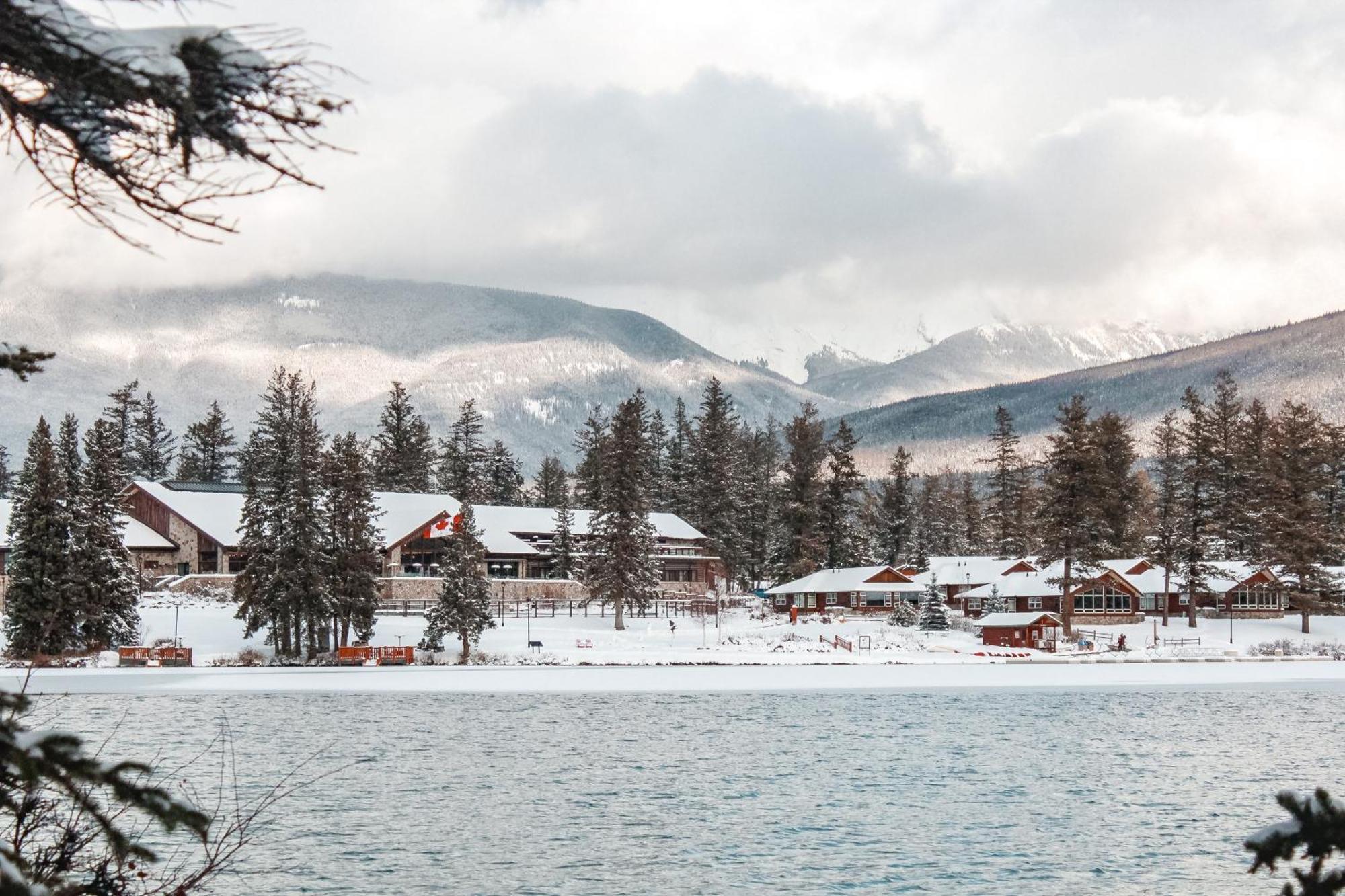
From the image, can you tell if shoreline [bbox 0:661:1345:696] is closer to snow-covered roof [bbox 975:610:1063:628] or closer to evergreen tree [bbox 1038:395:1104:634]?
snow-covered roof [bbox 975:610:1063:628]

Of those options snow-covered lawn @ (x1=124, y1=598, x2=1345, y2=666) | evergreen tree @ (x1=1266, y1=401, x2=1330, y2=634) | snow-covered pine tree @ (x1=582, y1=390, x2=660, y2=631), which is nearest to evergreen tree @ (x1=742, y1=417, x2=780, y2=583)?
snow-covered lawn @ (x1=124, y1=598, x2=1345, y2=666)

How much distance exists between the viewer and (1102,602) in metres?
85.5

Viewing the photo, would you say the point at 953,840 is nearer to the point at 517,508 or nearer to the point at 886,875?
→ the point at 886,875

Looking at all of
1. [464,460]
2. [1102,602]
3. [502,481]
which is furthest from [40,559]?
[502,481]

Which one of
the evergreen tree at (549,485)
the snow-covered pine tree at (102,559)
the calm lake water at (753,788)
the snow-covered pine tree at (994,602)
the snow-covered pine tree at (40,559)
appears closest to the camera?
the calm lake water at (753,788)

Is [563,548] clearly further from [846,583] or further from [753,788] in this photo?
[753,788]

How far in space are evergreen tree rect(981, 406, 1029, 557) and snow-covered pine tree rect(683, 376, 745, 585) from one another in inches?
859

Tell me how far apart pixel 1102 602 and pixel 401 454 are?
5825 cm

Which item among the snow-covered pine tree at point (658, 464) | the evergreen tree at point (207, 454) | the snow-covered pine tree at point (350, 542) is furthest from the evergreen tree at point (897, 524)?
the evergreen tree at point (207, 454)

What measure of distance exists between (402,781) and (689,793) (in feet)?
20.2

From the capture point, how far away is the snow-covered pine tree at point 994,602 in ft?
288

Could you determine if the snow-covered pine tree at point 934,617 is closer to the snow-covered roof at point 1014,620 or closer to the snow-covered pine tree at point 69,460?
the snow-covered roof at point 1014,620

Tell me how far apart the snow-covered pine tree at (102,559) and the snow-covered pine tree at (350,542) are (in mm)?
8628

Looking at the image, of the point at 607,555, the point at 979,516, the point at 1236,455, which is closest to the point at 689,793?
the point at 607,555
